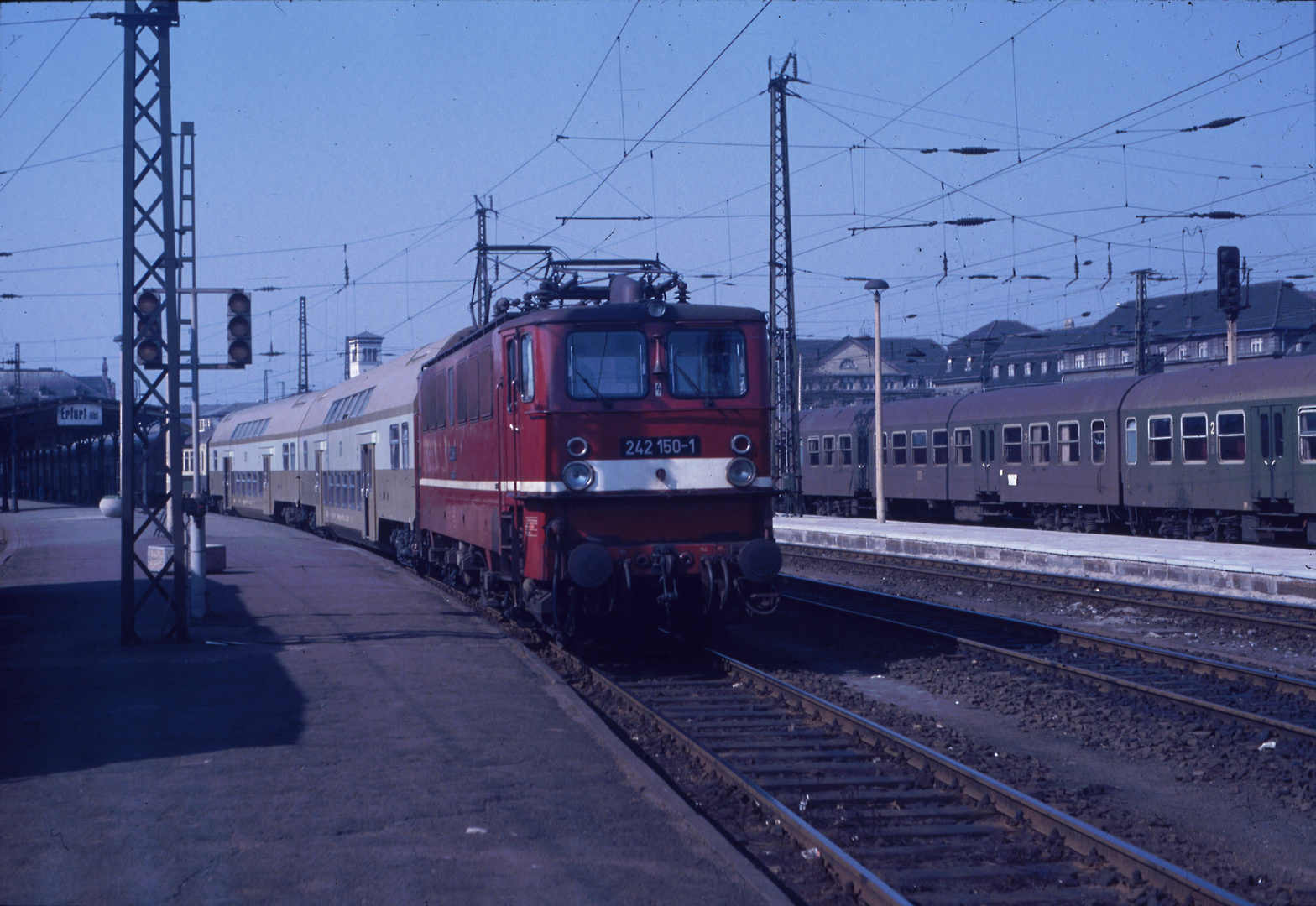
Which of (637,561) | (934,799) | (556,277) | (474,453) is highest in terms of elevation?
(556,277)

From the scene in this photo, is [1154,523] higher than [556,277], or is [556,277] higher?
[556,277]

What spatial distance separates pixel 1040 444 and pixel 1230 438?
19.5 ft

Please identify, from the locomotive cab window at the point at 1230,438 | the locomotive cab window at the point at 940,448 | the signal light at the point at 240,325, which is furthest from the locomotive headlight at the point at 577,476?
the locomotive cab window at the point at 940,448

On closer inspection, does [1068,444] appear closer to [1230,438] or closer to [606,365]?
[1230,438]

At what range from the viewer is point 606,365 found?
11.3 meters

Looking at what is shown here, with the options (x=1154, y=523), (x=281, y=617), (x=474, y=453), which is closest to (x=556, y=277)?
(x=474, y=453)

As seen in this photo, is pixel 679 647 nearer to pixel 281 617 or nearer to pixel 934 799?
pixel 281 617

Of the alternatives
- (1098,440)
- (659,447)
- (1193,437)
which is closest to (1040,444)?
(1098,440)

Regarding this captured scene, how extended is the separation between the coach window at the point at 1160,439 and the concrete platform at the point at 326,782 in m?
15.8

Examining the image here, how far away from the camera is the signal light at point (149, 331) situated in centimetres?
1239

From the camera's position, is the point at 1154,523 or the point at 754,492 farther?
the point at 1154,523

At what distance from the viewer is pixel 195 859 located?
5.79m

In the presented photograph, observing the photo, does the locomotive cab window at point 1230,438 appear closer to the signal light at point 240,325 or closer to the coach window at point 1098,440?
the coach window at point 1098,440

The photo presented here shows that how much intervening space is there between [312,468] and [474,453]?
17.0 m
